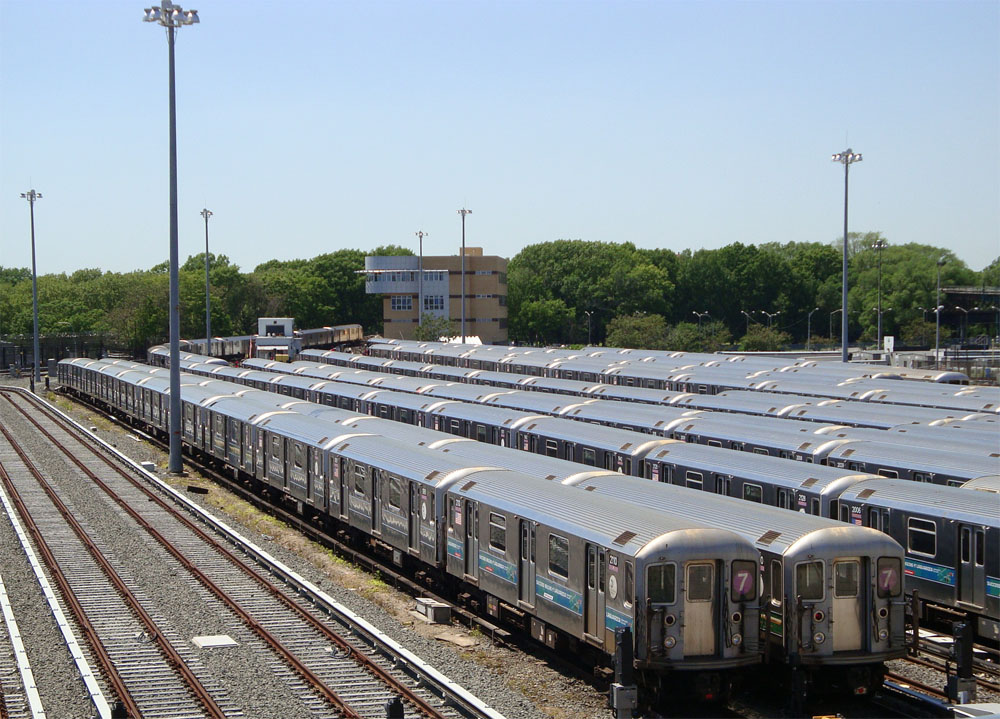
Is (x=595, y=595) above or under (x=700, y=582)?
under

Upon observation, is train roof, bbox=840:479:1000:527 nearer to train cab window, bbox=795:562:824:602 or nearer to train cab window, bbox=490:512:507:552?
train cab window, bbox=795:562:824:602

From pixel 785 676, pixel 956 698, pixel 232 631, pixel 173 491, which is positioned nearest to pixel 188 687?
pixel 232 631

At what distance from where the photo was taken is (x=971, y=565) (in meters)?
16.0

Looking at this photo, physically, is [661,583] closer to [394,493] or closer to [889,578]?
[889,578]

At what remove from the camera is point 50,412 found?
56531 mm

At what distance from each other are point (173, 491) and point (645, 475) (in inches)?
550

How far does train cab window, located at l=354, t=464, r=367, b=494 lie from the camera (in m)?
22.4

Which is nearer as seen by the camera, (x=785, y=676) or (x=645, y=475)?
(x=785, y=676)

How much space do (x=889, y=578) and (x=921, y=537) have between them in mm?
3678

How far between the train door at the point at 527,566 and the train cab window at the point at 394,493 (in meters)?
4.96

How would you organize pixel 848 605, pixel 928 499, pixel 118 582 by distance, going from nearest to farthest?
pixel 848 605, pixel 928 499, pixel 118 582

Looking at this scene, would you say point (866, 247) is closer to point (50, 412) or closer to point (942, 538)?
point (50, 412)

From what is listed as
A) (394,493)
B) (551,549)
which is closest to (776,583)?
(551,549)

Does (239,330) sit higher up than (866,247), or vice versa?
(866,247)
